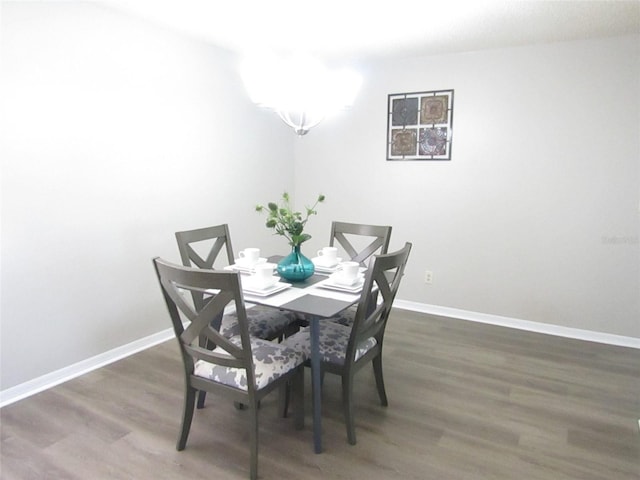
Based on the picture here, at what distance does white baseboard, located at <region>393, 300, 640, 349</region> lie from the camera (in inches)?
132

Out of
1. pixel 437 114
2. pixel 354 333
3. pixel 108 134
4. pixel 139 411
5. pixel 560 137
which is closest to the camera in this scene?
pixel 354 333

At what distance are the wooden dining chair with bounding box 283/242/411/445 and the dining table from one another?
0.09 m

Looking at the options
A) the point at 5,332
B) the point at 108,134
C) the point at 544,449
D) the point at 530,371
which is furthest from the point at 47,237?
the point at 530,371

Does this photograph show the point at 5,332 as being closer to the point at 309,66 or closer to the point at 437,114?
the point at 309,66

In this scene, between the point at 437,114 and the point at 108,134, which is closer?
the point at 108,134

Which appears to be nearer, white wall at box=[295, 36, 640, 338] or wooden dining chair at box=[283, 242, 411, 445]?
wooden dining chair at box=[283, 242, 411, 445]

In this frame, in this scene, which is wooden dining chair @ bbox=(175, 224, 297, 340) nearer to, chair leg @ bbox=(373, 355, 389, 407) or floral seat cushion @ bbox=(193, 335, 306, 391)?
floral seat cushion @ bbox=(193, 335, 306, 391)

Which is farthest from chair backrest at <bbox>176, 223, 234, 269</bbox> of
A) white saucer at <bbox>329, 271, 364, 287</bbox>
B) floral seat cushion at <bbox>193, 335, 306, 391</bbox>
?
white saucer at <bbox>329, 271, 364, 287</bbox>

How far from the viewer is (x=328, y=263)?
8.80 ft

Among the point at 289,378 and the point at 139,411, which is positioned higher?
the point at 289,378

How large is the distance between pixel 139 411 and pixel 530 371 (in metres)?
2.43

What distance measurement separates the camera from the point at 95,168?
9.05 feet

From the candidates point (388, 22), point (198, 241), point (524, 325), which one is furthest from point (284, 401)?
point (388, 22)

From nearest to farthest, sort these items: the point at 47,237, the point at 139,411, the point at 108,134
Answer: the point at 139,411
the point at 47,237
the point at 108,134
